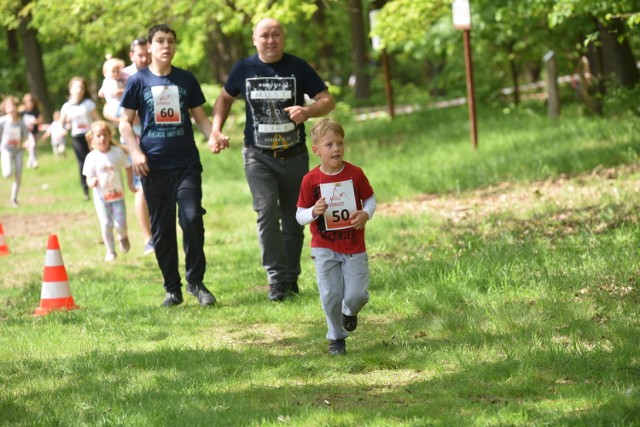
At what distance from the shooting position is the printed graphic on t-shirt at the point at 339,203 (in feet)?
23.2

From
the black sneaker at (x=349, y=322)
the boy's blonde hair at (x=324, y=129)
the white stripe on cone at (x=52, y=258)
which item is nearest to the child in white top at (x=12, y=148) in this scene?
the white stripe on cone at (x=52, y=258)

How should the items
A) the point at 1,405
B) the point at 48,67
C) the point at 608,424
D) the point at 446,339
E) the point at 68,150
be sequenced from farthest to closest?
the point at 48,67 < the point at 68,150 < the point at 446,339 < the point at 1,405 < the point at 608,424

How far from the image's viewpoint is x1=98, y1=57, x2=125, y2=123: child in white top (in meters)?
13.1

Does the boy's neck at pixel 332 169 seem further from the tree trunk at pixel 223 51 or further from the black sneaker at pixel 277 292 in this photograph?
the tree trunk at pixel 223 51

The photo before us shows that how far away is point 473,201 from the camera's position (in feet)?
47.4

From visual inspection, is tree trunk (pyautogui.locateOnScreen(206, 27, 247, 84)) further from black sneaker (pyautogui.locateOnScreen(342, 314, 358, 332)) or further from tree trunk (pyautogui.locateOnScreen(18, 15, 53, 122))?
black sneaker (pyautogui.locateOnScreen(342, 314, 358, 332))

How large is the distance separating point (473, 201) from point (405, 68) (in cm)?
4656

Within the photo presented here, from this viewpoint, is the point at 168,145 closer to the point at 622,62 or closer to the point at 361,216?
the point at 361,216

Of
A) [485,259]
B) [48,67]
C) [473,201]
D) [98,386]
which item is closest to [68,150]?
[48,67]

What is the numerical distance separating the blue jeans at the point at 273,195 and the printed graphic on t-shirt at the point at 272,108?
15cm

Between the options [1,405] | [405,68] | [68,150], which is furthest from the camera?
[405,68]

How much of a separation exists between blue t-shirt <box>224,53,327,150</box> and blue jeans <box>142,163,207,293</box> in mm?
687

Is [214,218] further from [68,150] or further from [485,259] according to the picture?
[68,150]

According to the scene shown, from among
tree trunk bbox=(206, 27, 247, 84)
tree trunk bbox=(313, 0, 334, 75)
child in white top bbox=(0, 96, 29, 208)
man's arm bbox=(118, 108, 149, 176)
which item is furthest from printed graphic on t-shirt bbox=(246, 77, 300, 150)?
tree trunk bbox=(313, 0, 334, 75)
